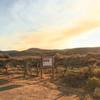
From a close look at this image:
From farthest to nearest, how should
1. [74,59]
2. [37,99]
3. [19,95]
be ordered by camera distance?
1. [74,59]
2. [19,95]
3. [37,99]

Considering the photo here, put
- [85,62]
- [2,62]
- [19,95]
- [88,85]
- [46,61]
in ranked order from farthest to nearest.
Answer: [85,62] → [2,62] → [46,61] → [88,85] → [19,95]

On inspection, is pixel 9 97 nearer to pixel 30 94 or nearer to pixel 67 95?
pixel 30 94

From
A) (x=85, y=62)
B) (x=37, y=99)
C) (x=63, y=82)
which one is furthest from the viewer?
(x=85, y=62)

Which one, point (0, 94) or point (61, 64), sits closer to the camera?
point (0, 94)

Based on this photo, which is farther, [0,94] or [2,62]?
[2,62]

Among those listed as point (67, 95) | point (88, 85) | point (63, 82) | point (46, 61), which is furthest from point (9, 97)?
point (46, 61)

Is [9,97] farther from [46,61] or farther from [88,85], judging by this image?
[46,61]

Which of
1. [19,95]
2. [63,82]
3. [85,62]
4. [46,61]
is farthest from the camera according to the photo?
[85,62]

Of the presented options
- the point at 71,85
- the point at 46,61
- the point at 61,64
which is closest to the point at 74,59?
the point at 61,64

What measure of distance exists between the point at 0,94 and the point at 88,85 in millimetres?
6612

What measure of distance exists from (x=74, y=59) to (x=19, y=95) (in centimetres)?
3442

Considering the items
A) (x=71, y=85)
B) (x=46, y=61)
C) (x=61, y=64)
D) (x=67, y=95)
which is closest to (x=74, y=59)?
(x=61, y=64)

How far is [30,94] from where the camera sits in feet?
57.8

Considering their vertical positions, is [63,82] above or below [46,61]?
below
